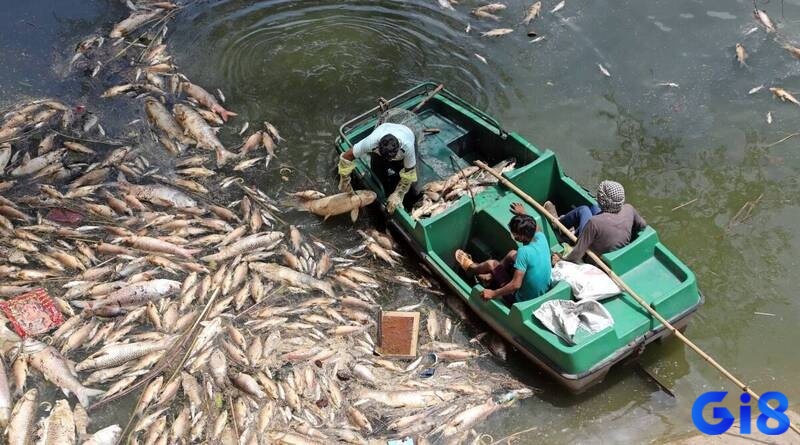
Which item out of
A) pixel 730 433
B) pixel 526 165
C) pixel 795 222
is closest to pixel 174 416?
pixel 526 165

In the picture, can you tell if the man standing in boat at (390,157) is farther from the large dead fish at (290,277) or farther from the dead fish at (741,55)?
the dead fish at (741,55)

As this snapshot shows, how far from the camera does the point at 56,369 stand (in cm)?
754

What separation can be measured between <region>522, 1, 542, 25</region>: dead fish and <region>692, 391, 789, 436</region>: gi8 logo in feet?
25.1

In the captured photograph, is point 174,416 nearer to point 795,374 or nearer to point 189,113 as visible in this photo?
point 189,113

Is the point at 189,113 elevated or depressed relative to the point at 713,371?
elevated

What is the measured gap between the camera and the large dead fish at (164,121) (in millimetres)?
10547

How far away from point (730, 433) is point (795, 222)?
3.66m

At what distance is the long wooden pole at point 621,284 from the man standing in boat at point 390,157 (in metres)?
0.99

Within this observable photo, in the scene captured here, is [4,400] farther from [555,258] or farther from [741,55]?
[741,55]

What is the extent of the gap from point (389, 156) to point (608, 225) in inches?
103

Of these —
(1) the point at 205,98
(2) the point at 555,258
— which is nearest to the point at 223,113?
(1) the point at 205,98

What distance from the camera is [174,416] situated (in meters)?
7.30

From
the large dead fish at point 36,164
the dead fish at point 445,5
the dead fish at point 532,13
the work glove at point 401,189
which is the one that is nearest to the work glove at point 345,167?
the work glove at point 401,189

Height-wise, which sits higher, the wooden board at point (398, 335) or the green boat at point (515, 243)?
the green boat at point (515, 243)
